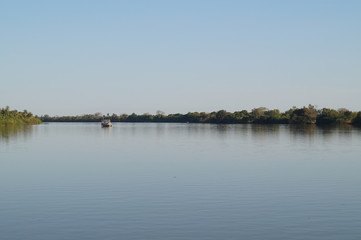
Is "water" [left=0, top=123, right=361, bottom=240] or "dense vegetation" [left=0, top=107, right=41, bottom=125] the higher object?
"dense vegetation" [left=0, top=107, right=41, bottom=125]

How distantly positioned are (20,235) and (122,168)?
13783mm

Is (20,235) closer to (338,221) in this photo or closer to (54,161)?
(338,221)

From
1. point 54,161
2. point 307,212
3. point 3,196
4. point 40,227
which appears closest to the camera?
point 40,227

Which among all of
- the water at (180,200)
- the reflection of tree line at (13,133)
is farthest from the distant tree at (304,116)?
the water at (180,200)

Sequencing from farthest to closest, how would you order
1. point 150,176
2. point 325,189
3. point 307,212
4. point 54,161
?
point 54,161 → point 150,176 → point 325,189 → point 307,212

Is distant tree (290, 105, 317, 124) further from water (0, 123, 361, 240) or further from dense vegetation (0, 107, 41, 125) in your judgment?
water (0, 123, 361, 240)

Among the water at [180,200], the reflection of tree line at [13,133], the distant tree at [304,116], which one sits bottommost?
the water at [180,200]

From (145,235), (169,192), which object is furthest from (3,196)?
(145,235)

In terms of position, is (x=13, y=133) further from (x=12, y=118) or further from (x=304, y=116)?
(x=304, y=116)

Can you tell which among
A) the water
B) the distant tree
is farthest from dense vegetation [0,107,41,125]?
the water

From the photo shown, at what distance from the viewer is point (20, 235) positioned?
11.8 meters

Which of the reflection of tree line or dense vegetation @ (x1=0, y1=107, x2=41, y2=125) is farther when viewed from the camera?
dense vegetation @ (x1=0, y1=107, x2=41, y2=125)

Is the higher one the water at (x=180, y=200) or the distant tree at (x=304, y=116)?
the distant tree at (x=304, y=116)

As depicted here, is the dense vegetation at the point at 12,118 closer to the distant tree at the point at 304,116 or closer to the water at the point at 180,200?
the distant tree at the point at 304,116
